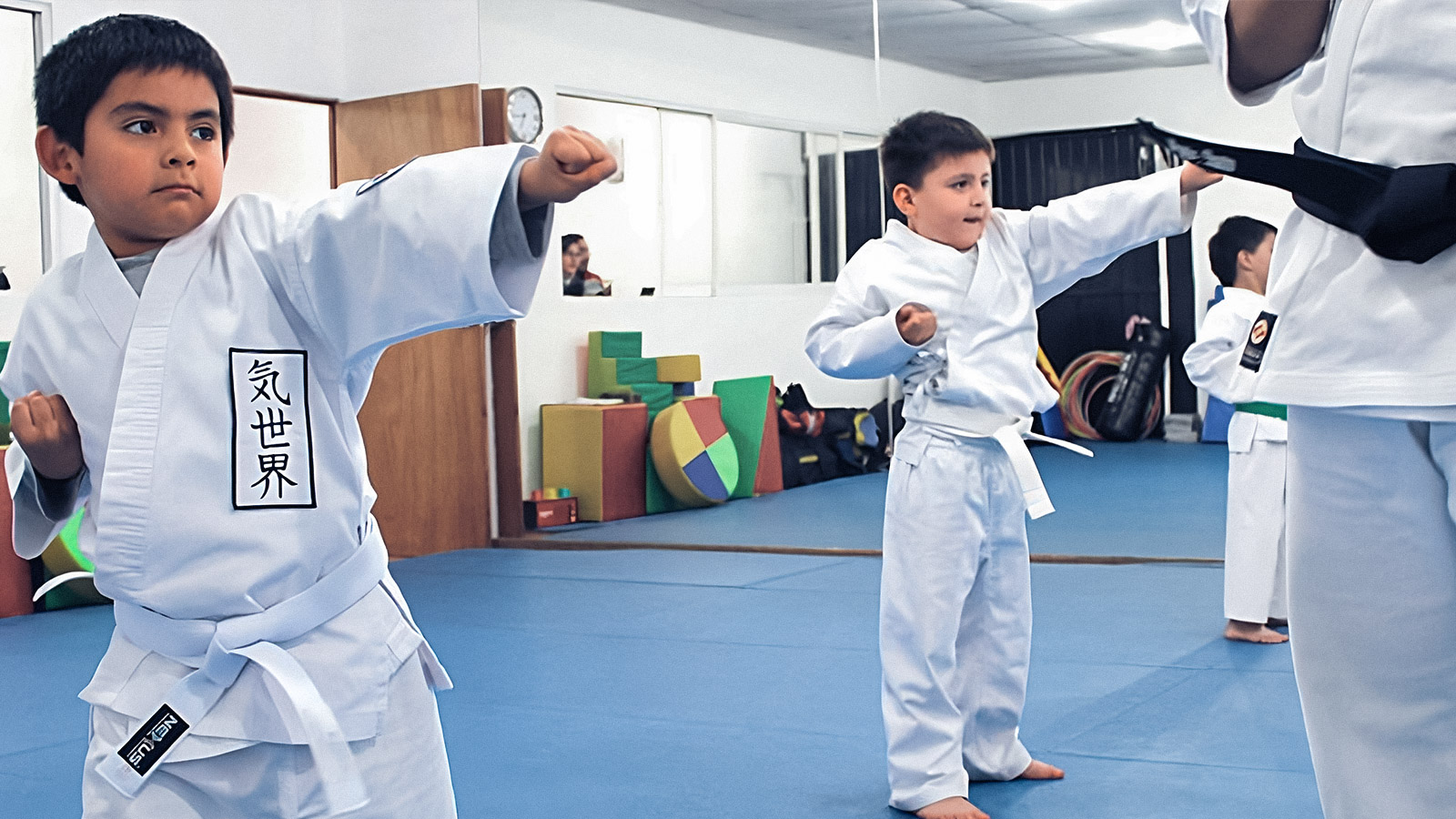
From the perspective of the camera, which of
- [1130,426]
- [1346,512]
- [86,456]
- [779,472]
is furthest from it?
[779,472]

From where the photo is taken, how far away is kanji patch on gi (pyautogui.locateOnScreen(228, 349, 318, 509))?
1.50 meters

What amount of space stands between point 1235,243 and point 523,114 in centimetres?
398

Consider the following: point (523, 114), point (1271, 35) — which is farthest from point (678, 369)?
point (1271, 35)

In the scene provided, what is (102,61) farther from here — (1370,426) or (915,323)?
(915,323)

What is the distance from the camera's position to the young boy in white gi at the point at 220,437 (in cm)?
149

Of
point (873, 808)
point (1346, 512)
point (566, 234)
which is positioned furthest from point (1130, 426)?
point (1346, 512)

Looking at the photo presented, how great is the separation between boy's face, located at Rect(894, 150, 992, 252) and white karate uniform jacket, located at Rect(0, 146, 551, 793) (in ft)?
5.94

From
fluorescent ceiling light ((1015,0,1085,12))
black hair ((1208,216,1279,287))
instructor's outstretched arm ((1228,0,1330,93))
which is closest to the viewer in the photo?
instructor's outstretched arm ((1228,0,1330,93))

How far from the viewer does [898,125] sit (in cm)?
326

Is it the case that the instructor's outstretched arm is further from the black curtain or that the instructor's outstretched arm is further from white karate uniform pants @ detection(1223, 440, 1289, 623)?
the black curtain

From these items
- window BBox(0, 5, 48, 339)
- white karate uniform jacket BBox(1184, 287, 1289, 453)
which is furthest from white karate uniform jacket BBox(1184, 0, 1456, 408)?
window BBox(0, 5, 48, 339)

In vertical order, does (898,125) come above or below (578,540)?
above

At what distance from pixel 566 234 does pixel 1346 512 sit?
718 cm

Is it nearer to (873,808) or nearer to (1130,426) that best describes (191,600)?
(873,808)
